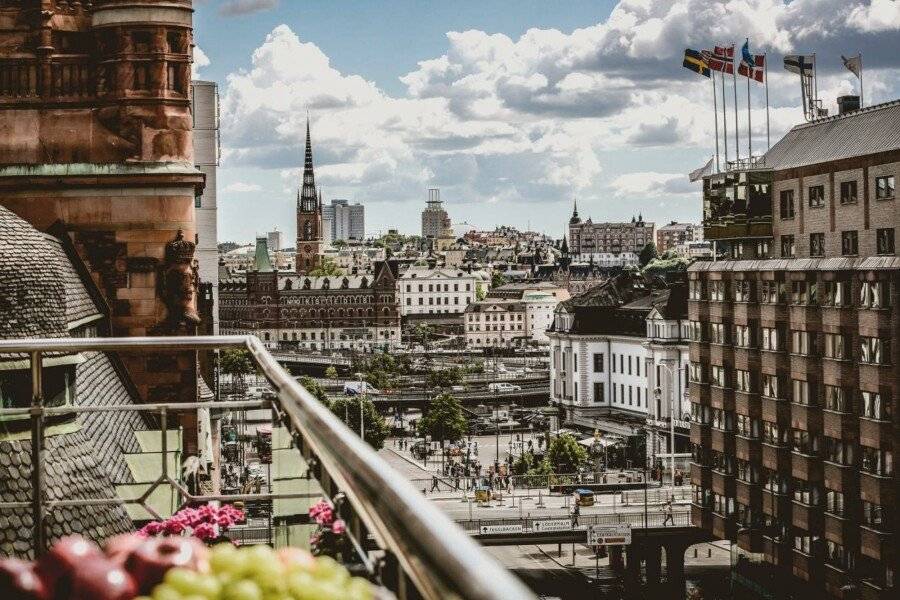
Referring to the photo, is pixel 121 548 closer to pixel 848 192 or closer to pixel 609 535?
pixel 848 192

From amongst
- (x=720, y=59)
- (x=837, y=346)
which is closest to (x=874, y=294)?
(x=837, y=346)

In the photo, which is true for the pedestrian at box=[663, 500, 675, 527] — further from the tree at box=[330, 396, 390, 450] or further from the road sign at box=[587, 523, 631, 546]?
the tree at box=[330, 396, 390, 450]

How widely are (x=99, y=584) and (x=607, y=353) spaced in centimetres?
12014

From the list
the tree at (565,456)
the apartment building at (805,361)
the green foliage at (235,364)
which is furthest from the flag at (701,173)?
the green foliage at (235,364)

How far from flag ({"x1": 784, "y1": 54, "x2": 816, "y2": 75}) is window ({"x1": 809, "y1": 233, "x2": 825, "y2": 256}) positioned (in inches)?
527

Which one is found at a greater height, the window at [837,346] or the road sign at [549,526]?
the window at [837,346]

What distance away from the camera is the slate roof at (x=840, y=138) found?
46094 mm

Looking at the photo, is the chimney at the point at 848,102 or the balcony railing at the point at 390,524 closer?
the balcony railing at the point at 390,524

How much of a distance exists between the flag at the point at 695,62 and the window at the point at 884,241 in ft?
64.4

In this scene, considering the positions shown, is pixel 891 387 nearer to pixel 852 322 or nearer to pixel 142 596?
pixel 852 322

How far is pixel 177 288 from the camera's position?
23797 mm

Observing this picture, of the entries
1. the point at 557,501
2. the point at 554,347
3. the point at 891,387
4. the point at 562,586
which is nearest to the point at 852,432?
the point at 891,387

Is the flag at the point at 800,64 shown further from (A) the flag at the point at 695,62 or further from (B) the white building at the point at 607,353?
(B) the white building at the point at 607,353

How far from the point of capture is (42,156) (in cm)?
2364
